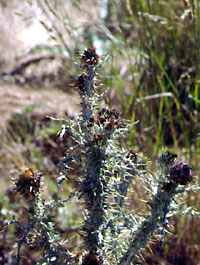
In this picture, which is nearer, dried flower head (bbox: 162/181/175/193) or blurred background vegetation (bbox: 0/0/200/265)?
dried flower head (bbox: 162/181/175/193)

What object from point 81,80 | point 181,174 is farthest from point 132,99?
point 181,174

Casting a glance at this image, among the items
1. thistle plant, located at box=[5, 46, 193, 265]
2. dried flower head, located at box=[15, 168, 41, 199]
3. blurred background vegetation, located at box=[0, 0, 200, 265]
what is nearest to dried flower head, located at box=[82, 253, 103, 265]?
thistle plant, located at box=[5, 46, 193, 265]

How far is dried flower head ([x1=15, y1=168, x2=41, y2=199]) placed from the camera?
102cm

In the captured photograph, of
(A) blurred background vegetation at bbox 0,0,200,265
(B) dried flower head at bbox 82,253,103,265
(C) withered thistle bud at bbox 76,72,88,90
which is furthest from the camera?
(A) blurred background vegetation at bbox 0,0,200,265

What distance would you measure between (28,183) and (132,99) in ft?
4.74

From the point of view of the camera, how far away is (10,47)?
412 cm

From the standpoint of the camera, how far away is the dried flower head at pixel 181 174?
968mm

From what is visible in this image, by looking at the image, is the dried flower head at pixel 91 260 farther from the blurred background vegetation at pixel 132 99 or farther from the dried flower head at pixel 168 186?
the blurred background vegetation at pixel 132 99

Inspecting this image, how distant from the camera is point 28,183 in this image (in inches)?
40.4

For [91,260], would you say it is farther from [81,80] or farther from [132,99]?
[132,99]

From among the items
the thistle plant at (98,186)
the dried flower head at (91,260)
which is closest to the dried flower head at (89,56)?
the thistle plant at (98,186)

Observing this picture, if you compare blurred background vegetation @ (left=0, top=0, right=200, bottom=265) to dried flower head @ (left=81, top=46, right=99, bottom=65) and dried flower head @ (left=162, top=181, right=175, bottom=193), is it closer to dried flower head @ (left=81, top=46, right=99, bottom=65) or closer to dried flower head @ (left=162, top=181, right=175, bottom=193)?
dried flower head @ (left=81, top=46, right=99, bottom=65)

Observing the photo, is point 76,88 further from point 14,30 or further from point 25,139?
point 14,30

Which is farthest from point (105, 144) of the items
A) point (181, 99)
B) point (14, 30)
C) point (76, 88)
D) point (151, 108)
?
point (14, 30)
